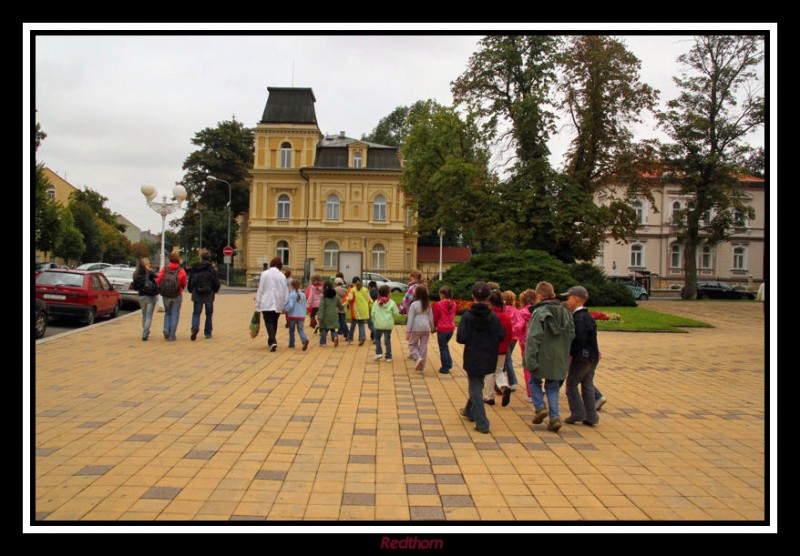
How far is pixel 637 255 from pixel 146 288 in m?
57.4

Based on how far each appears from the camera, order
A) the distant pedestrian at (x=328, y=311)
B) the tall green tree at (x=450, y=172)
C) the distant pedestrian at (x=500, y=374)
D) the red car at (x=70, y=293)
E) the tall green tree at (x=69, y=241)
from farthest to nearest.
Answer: the tall green tree at (x=69, y=241)
the tall green tree at (x=450, y=172)
the red car at (x=70, y=293)
the distant pedestrian at (x=328, y=311)
the distant pedestrian at (x=500, y=374)

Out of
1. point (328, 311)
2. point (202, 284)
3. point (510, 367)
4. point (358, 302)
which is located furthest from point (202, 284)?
point (510, 367)

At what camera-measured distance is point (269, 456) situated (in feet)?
17.8

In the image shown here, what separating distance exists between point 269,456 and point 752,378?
9.11 metres

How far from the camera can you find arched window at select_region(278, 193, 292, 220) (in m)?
53.9

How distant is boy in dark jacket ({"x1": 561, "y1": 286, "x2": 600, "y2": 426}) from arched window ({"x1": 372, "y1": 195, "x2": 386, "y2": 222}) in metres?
47.1

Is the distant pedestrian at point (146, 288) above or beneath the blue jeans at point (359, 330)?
above

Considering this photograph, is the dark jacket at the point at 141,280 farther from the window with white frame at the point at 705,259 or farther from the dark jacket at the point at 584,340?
the window with white frame at the point at 705,259

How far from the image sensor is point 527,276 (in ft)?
75.4

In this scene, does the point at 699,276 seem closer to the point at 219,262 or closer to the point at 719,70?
the point at 719,70

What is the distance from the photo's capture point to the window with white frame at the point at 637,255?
60.5m

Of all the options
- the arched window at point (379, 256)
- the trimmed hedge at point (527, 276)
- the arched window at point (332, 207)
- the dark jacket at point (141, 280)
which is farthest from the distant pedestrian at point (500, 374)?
the arched window at point (332, 207)

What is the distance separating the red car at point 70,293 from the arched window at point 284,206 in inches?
1486
